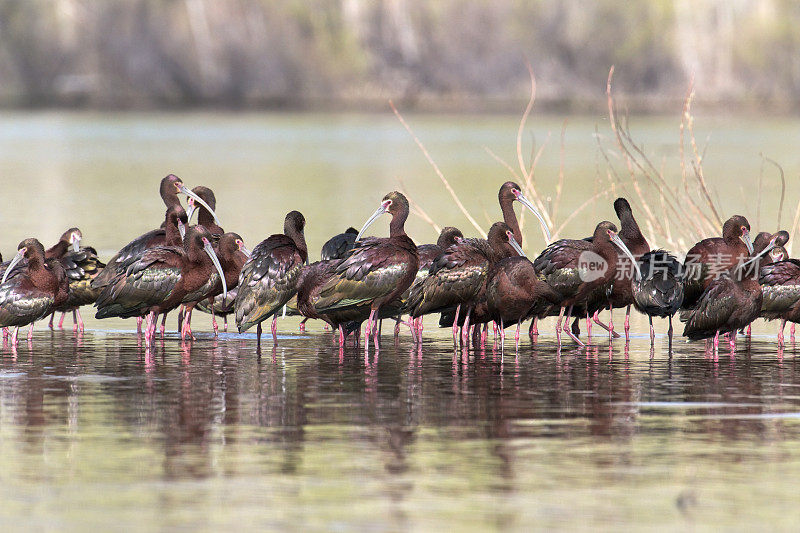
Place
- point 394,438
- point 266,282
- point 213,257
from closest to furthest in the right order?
point 394,438, point 266,282, point 213,257

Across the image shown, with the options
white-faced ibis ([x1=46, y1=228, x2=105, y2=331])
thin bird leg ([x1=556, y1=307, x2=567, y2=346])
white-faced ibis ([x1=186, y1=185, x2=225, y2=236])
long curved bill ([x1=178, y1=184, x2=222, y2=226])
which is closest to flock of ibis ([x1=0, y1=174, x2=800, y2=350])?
white-faced ibis ([x1=46, y1=228, x2=105, y2=331])

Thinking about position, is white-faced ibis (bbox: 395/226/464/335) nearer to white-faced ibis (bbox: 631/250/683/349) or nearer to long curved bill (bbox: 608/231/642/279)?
long curved bill (bbox: 608/231/642/279)

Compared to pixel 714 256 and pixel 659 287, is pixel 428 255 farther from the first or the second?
pixel 714 256

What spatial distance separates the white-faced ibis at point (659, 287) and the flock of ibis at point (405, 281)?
0.01 meters

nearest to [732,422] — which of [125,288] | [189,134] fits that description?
[125,288]

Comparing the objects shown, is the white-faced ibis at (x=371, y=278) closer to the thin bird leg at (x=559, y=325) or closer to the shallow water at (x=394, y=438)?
the shallow water at (x=394, y=438)

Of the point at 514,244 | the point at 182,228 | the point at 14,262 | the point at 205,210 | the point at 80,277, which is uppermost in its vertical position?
the point at 205,210

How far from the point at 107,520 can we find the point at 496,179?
43157 mm

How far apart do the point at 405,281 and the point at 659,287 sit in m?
2.47

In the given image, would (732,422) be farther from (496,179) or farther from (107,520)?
(496,179)

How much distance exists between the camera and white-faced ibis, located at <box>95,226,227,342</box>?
15625 mm

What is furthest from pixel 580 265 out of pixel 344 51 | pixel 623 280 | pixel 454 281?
pixel 344 51

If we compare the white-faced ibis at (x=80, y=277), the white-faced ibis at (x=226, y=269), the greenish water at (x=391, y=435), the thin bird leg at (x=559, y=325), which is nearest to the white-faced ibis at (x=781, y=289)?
the greenish water at (x=391, y=435)

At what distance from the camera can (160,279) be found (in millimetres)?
15625
